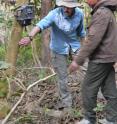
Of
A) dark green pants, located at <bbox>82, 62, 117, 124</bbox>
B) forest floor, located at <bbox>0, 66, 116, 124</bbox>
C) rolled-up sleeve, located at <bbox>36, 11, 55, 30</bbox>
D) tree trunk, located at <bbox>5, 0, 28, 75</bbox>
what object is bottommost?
forest floor, located at <bbox>0, 66, 116, 124</bbox>

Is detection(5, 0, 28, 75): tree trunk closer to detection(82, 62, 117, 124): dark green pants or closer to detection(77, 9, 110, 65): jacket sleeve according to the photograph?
detection(82, 62, 117, 124): dark green pants

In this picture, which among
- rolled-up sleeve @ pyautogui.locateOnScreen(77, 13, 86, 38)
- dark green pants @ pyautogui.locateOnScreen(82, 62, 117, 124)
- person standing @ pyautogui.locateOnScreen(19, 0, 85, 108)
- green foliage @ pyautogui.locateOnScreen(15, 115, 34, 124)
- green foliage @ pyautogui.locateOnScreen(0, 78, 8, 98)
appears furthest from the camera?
rolled-up sleeve @ pyautogui.locateOnScreen(77, 13, 86, 38)

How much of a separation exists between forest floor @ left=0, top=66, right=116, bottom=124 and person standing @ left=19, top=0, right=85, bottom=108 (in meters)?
0.25

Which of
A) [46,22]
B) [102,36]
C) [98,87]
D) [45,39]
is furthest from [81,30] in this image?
[45,39]

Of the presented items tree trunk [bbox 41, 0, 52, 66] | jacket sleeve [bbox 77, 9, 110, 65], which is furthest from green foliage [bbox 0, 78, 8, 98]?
tree trunk [bbox 41, 0, 52, 66]

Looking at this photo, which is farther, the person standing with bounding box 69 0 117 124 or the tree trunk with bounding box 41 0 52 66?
the tree trunk with bounding box 41 0 52 66

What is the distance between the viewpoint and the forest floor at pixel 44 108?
6.45 metres

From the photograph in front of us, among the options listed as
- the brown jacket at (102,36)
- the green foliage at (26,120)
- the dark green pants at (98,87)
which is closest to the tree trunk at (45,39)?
the green foliage at (26,120)

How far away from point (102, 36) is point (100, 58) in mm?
327

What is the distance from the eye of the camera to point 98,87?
6.04m

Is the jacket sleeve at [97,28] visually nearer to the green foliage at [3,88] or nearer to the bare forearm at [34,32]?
the bare forearm at [34,32]

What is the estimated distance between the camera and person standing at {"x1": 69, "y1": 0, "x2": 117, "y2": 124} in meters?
5.61

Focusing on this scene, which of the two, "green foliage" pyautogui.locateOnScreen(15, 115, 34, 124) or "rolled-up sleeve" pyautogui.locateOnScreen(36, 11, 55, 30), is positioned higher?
"rolled-up sleeve" pyautogui.locateOnScreen(36, 11, 55, 30)

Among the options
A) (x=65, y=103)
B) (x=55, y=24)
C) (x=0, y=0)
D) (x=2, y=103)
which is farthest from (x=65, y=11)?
(x=0, y=0)
